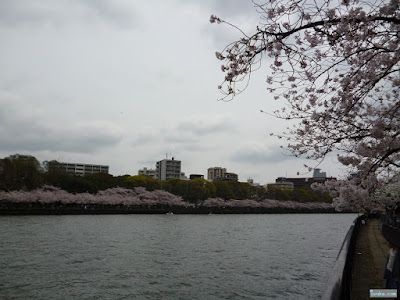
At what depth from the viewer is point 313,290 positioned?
40.8ft

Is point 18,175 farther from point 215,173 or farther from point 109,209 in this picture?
point 215,173

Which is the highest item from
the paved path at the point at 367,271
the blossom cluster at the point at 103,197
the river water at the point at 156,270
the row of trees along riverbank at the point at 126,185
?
the row of trees along riverbank at the point at 126,185

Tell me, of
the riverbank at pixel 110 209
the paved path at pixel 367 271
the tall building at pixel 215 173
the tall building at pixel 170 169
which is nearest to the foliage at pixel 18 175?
the riverbank at pixel 110 209

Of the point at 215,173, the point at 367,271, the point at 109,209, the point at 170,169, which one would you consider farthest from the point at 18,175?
the point at 215,173

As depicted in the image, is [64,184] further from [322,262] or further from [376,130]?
[376,130]

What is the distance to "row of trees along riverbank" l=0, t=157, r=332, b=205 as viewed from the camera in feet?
176

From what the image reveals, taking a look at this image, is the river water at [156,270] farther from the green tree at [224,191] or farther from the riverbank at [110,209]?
the green tree at [224,191]

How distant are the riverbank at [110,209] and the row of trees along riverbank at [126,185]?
2686 millimetres

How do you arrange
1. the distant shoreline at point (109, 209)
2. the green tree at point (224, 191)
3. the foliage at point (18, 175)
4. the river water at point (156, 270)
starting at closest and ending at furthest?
1. the river water at point (156, 270)
2. the distant shoreline at point (109, 209)
3. the foliage at point (18, 175)
4. the green tree at point (224, 191)

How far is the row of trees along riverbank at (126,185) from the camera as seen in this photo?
53.5 meters

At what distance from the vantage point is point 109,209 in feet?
205

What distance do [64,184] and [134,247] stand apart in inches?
1755

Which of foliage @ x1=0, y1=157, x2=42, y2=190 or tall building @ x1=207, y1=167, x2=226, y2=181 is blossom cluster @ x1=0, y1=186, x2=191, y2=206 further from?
tall building @ x1=207, y1=167, x2=226, y2=181

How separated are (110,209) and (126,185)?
35.5 feet
